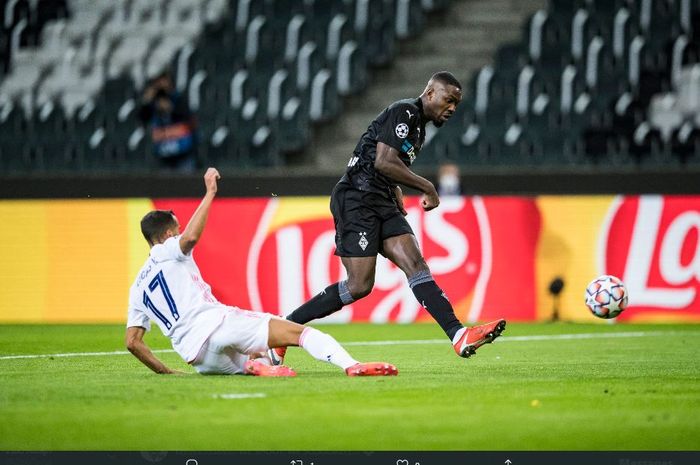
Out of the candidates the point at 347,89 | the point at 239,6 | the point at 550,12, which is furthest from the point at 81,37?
the point at 550,12

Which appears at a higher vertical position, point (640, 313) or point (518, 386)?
point (518, 386)

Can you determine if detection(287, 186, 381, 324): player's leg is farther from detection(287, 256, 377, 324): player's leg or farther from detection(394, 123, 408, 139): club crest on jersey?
detection(394, 123, 408, 139): club crest on jersey

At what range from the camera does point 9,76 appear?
2148cm

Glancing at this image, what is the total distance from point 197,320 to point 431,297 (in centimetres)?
171

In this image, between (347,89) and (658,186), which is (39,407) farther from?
(347,89)

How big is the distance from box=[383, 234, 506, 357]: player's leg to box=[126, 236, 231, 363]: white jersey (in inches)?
57.5

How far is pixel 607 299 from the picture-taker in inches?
456

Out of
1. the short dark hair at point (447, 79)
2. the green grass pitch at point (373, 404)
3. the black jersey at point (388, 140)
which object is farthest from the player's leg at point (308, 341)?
the short dark hair at point (447, 79)

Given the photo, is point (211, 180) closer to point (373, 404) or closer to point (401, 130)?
point (401, 130)

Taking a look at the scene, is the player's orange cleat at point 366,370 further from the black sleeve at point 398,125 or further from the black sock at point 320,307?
the black sleeve at point 398,125

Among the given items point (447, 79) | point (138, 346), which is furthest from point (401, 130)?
point (138, 346)

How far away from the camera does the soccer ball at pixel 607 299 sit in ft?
37.9

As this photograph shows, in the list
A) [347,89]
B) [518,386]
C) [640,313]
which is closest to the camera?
[518,386]

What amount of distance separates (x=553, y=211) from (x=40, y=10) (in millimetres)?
10500
